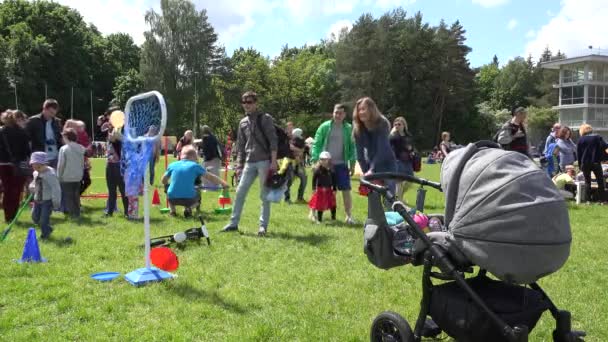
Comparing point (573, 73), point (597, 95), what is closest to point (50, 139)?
point (597, 95)

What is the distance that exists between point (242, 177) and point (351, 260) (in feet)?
7.70

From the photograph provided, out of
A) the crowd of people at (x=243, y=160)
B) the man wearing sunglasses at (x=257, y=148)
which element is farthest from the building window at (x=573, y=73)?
the man wearing sunglasses at (x=257, y=148)

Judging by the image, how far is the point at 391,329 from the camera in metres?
3.52

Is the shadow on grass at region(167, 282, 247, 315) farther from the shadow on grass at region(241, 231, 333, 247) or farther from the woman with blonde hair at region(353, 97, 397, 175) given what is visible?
the woman with blonde hair at region(353, 97, 397, 175)

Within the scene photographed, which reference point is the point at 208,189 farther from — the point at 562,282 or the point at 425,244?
the point at 425,244

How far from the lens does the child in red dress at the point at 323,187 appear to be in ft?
29.9

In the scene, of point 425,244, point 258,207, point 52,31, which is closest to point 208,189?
point 258,207

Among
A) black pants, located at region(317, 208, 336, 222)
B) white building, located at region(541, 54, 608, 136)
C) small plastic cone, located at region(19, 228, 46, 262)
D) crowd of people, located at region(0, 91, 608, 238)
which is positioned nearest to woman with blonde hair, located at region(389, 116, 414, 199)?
crowd of people, located at region(0, 91, 608, 238)

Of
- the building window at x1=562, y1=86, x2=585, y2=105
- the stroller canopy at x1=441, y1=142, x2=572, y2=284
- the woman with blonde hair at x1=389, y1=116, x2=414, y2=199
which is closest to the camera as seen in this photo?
the stroller canopy at x1=441, y1=142, x2=572, y2=284

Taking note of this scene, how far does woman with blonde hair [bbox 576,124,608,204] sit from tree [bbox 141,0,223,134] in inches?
1818

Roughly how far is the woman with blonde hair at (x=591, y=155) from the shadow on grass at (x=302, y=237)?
742 cm

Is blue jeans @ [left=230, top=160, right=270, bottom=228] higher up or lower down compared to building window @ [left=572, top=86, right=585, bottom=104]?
lower down

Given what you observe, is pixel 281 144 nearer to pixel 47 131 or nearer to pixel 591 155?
pixel 47 131

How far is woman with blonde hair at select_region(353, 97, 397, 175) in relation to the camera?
23.1ft
